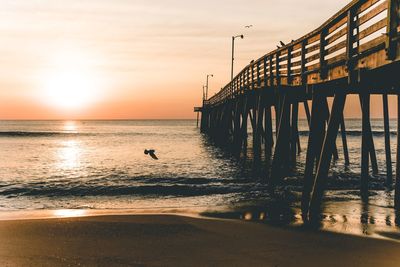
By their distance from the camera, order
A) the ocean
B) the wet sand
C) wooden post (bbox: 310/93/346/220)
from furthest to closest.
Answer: the ocean, wooden post (bbox: 310/93/346/220), the wet sand

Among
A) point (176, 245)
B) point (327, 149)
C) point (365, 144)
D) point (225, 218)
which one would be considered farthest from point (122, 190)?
point (176, 245)

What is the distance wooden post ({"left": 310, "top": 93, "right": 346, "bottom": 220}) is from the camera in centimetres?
866

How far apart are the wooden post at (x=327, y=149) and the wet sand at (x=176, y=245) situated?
1437 mm

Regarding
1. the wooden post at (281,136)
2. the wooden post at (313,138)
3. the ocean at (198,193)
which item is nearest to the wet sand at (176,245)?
the ocean at (198,193)

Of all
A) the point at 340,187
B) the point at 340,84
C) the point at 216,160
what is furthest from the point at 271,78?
the point at 216,160

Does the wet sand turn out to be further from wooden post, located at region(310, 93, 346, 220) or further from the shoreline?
wooden post, located at region(310, 93, 346, 220)

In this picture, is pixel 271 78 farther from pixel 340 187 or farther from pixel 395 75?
pixel 395 75

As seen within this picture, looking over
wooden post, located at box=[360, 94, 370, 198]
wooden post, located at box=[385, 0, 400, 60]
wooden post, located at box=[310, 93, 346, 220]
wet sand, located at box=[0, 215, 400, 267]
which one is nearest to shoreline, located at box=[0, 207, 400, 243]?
wet sand, located at box=[0, 215, 400, 267]

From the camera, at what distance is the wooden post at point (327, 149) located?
8.66 metres

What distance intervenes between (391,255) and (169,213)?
4961 mm

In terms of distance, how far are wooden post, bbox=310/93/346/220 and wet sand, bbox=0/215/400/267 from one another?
1.44 m

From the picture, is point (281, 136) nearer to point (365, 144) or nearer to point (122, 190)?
point (365, 144)

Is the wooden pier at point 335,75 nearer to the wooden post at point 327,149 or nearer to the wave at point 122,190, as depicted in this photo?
the wooden post at point 327,149

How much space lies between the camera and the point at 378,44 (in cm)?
649
